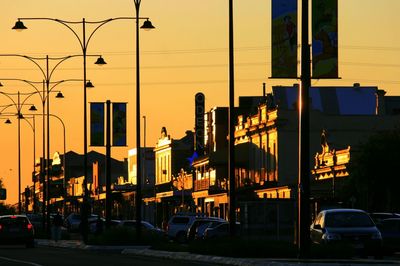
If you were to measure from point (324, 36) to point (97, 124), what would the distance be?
3265 centimetres

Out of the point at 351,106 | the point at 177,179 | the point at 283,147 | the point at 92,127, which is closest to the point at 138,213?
the point at 92,127

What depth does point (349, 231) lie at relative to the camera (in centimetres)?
4266

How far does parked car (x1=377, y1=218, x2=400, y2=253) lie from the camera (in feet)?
160

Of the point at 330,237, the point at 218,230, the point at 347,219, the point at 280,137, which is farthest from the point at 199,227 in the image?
the point at 280,137

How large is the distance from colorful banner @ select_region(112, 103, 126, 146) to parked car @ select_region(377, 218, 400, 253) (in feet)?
61.7

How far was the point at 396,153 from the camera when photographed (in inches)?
3086

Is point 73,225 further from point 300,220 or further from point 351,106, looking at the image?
point 300,220

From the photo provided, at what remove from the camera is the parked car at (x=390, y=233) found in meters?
48.8

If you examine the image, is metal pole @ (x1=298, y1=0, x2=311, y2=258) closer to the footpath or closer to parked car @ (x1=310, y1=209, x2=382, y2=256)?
the footpath

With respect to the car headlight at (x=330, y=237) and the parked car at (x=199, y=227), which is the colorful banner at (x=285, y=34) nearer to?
the car headlight at (x=330, y=237)

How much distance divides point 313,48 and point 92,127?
32.6m

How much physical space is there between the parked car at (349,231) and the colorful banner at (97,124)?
1030 inches

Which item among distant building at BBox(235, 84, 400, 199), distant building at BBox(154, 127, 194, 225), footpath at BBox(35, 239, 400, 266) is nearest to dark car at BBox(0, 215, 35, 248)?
footpath at BBox(35, 239, 400, 266)

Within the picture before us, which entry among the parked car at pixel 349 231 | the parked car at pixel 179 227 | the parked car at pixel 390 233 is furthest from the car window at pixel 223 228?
the parked car at pixel 349 231
